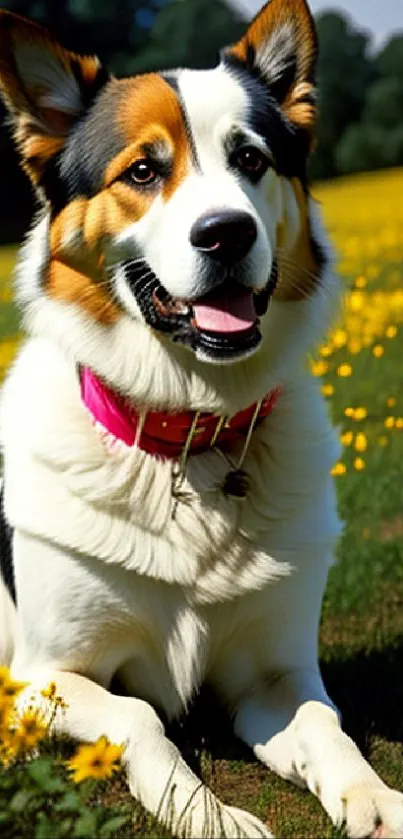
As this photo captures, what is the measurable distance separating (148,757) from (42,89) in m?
1.95

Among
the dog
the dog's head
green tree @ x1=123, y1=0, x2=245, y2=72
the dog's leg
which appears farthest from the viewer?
green tree @ x1=123, y1=0, x2=245, y2=72

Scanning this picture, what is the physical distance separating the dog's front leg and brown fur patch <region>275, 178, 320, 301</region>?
115cm

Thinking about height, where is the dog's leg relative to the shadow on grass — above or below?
above

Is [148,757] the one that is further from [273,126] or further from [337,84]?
[337,84]

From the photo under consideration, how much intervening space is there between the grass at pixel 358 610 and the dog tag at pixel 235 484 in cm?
63

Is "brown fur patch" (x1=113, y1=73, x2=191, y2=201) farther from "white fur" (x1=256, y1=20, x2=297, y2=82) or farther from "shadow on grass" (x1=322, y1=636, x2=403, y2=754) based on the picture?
"shadow on grass" (x1=322, y1=636, x2=403, y2=754)

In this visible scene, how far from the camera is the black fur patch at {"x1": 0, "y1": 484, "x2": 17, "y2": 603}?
397 centimetres

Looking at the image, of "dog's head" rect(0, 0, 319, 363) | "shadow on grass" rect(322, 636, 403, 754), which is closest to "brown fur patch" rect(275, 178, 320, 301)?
"dog's head" rect(0, 0, 319, 363)

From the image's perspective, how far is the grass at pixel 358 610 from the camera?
3658 millimetres

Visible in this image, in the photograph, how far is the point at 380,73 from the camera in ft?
128

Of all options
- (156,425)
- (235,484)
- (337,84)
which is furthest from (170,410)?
(337,84)

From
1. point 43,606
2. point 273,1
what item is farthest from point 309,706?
point 273,1

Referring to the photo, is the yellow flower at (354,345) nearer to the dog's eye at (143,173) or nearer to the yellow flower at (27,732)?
the dog's eye at (143,173)

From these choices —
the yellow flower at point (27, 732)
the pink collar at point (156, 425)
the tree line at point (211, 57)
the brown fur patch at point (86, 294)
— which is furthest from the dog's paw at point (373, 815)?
the tree line at point (211, 57)
